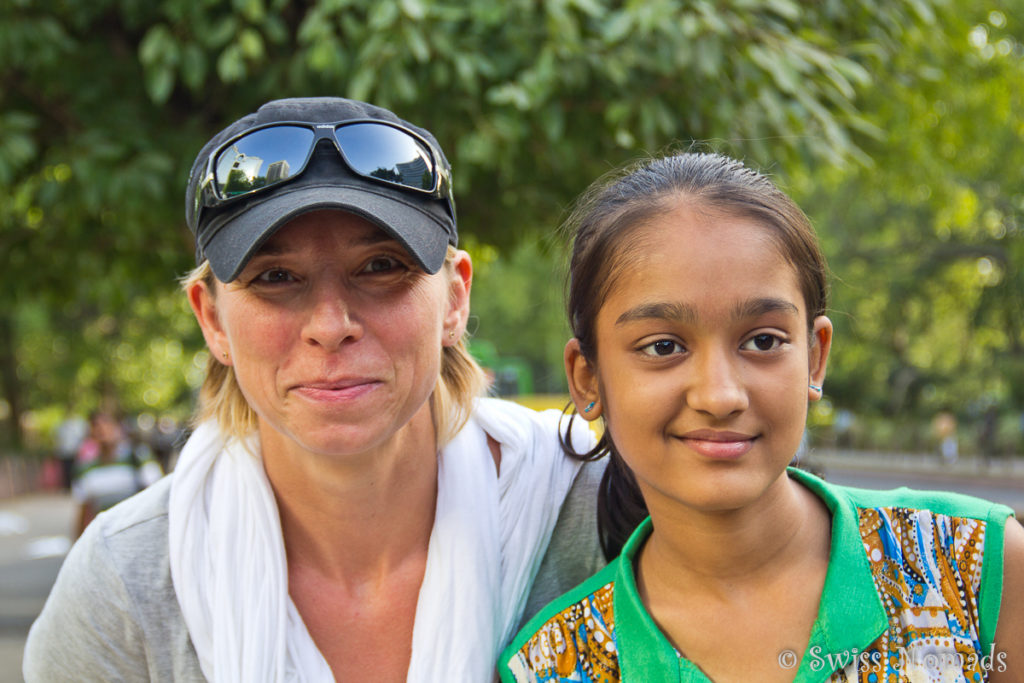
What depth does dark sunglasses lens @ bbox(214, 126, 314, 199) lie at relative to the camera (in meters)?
1.86

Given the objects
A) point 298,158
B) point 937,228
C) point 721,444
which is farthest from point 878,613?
point 937,228

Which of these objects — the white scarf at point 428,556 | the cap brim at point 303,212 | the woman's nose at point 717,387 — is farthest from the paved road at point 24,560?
the woman's nose at point 717,387

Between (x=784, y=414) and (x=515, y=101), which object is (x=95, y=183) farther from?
(x=784, y=414)

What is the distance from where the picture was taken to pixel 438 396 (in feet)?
7.67

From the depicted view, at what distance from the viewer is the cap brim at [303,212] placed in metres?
1.79

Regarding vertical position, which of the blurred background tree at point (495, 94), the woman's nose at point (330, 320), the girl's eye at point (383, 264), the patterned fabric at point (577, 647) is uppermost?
the blurred background tree at point (495, 94)

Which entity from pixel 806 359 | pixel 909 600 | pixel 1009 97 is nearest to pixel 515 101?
pixel 806 359

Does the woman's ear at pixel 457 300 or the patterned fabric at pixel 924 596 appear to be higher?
the woman's ear at pixel 457 300

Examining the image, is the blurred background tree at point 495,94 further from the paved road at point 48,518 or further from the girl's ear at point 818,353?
the paved road at point 48,518

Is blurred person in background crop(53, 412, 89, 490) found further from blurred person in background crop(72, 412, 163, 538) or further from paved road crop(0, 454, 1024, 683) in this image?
blurred person in background crop(72, 412, 163, 538)

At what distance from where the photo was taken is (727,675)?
171 centimetres

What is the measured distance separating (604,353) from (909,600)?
68cm

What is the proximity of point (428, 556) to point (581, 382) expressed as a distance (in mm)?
537

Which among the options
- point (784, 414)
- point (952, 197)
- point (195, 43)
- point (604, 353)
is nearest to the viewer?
point (784, 414)
